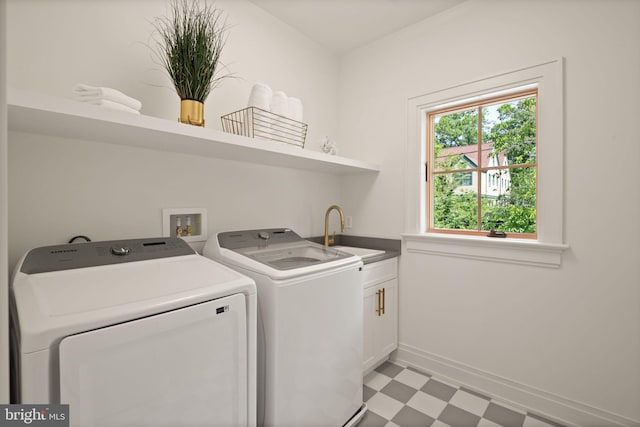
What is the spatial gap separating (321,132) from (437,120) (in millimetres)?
971

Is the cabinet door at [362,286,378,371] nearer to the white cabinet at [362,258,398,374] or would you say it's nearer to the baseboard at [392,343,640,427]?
the white cabinet at [362,258,398,374]

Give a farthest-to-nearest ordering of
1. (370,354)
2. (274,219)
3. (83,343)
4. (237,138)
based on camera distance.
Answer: (274,219), (370,354), (237,138), (83,343)

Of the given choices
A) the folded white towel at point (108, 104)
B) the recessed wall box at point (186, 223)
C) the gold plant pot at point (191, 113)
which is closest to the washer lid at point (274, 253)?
the recessed wall box at point (186, 223)

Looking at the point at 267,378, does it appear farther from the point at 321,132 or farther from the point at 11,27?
the point at 321,132

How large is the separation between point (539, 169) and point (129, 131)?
2.19m

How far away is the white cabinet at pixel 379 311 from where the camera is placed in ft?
6.61

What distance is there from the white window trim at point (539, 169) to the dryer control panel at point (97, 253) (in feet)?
5.55

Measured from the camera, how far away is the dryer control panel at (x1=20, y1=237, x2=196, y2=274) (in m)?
1.07

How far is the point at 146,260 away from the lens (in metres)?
1.26

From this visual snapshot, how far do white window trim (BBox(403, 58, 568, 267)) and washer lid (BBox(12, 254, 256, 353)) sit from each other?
1567 millimetres

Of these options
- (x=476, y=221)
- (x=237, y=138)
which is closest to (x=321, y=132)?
(x=237, y=138)

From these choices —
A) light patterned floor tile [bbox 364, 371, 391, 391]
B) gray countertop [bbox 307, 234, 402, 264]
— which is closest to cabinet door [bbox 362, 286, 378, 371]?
light patterned floor tile [bbox 364, 371, 391, 391]

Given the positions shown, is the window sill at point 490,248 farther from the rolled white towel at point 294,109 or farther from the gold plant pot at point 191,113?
the gold plant pot at point 191,113

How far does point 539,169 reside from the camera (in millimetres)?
1754
